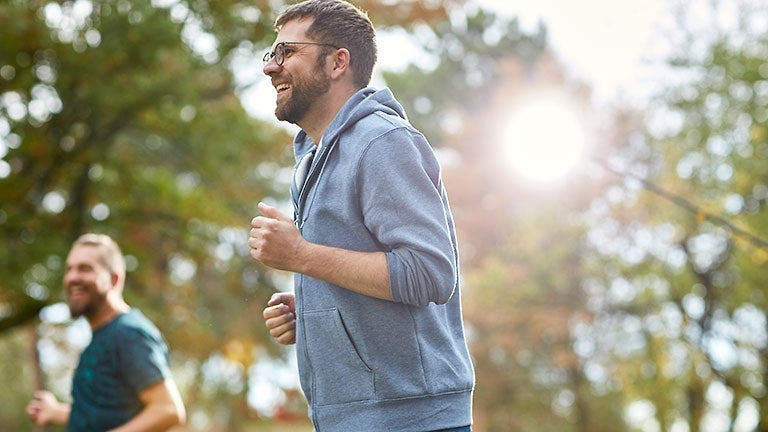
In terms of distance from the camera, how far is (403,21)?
1413 cm

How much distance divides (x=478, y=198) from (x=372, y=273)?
24677 millimetres

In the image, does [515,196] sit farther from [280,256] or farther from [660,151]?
[280,256]

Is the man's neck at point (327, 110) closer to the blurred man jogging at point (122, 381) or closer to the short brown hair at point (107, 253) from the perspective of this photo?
the blurred man jogging at point (122, 381)

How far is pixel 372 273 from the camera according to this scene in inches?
96.4

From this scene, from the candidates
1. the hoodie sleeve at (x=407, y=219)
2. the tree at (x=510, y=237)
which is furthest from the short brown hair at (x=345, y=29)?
the tree at (x=510, y=237)

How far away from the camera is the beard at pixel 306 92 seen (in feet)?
9.02

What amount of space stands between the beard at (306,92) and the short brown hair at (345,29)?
0.27 ft

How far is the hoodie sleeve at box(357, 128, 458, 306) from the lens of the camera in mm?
2441

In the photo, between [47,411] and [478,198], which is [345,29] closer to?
[47,411]

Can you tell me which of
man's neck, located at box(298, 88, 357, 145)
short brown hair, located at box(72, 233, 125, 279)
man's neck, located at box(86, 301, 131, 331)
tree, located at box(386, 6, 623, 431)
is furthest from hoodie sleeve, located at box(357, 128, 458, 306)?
tree, located at box(386, 6, 623, 431)

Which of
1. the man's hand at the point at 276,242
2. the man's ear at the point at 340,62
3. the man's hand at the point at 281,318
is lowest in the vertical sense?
the man's hand at the point at 281,318

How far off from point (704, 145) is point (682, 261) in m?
2.48

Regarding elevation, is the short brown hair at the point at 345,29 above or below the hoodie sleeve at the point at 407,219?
above

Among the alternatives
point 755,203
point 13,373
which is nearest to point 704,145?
point 755,203
